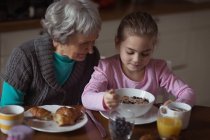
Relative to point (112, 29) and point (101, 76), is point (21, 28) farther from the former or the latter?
point (101, 76)

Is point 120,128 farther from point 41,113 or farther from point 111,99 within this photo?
point 41,113

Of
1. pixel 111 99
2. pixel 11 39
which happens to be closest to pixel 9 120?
pixel 111 99

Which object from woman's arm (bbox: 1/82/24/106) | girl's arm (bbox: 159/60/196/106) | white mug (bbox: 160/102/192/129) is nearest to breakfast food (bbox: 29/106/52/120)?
woman's arm (bbox: 1/82/24/106)

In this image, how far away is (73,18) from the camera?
5.77ft

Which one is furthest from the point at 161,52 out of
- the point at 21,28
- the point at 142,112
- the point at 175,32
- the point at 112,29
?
the point at 142,112

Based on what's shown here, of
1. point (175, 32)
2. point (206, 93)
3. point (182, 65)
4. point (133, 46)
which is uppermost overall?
point (133, 46)

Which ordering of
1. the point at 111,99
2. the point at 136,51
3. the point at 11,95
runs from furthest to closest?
1. the point at 11,95
2. the point at 136,51
3. the point at 111,99

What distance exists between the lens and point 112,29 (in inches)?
122

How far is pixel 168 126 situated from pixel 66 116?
13.8 inches

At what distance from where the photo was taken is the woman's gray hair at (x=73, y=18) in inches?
69.2

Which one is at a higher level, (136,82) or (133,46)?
(133,46)

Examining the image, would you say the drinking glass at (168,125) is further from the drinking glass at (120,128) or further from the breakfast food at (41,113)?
the breakfast food at (41,113)

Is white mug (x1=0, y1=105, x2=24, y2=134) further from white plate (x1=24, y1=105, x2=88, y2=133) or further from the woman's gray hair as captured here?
the woman's gray hair

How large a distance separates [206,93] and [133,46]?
2.21m
